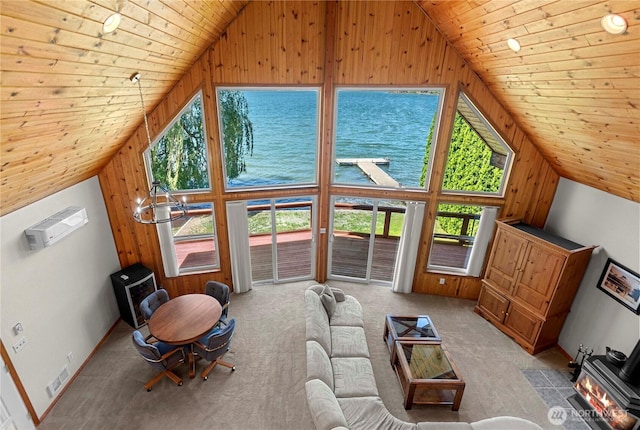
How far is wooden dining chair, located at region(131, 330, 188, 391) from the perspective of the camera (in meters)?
3.96

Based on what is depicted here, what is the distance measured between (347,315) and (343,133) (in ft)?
10.7

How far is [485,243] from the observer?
5.92m

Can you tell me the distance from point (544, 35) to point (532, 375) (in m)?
4.55

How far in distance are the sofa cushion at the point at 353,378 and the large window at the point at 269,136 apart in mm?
3290

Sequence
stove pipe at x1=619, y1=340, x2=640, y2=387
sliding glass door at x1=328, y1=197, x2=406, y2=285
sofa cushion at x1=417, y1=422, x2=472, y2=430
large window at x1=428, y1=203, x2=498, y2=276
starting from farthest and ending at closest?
sliding glass door at x1=328, y1=197, x2=406, y2=285
large window at x1=428, y1=203, x2=498, y2=276
stove pipe at x1=619, y1=340, x2=640, y2=387
sofa cushion at x1=417, y1=422, x2=472, y2=430

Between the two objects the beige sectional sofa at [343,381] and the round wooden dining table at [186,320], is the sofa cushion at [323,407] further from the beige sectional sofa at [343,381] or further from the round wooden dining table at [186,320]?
the round wooden dining table at [186,320]

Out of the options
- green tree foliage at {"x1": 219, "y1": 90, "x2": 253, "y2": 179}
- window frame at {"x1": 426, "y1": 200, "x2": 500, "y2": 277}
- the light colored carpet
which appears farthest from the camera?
window frame at {"x1": 426, "y1": 200, "x2": 500, "y2": 277}

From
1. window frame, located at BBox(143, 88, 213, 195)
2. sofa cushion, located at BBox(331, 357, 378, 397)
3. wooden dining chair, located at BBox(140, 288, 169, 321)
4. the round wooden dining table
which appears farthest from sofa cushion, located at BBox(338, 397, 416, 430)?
window frame, located at BBox(143, 88, 213, 195)

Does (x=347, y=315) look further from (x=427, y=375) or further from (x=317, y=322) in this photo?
(x=427, y=375)

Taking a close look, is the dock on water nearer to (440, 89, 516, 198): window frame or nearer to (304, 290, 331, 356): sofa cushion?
(440, 89, 516, 198): window frame

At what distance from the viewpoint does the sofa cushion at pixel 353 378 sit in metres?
3.73

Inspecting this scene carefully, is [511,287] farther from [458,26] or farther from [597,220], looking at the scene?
[458,26]

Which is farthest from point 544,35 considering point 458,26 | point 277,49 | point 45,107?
point 45,107

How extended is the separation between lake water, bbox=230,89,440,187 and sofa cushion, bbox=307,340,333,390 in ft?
10.5
